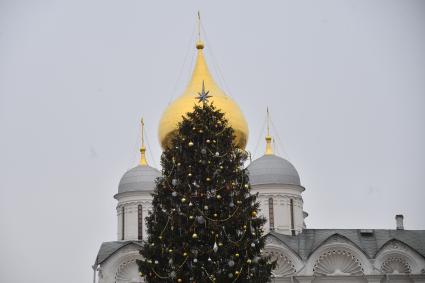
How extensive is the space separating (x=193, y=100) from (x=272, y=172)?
7.33 m

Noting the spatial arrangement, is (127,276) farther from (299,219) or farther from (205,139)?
(205,139)

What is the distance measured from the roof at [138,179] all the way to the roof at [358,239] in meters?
5.57

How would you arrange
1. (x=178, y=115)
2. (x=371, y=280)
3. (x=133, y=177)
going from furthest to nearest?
(x=133, y=177), (x=371, y=280), (x=178, y=115)

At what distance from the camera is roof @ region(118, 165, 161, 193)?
128 ft

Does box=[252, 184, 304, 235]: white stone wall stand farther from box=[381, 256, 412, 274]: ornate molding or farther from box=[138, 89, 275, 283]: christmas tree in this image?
box=[138, 89, 275, 283]: christmas tree

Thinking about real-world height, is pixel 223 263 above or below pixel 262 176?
below

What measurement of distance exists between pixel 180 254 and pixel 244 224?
1.40m

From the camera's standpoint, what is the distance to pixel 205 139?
20.5m

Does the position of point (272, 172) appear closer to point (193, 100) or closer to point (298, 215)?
point (298, 215)

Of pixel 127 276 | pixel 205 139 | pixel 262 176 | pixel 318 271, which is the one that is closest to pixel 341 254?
pixel 318 271

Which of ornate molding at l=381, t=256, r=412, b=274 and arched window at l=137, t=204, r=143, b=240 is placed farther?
arched window at l=137, t=204, r=143, b=240

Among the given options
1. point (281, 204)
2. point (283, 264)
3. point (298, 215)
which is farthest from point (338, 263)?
point (281, 204)

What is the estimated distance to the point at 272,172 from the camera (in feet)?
125

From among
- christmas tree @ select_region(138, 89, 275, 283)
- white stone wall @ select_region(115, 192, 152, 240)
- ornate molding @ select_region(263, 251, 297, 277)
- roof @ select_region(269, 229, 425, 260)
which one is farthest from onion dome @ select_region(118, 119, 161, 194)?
christmas tree @ select_region(138, 89, 275, 283)
